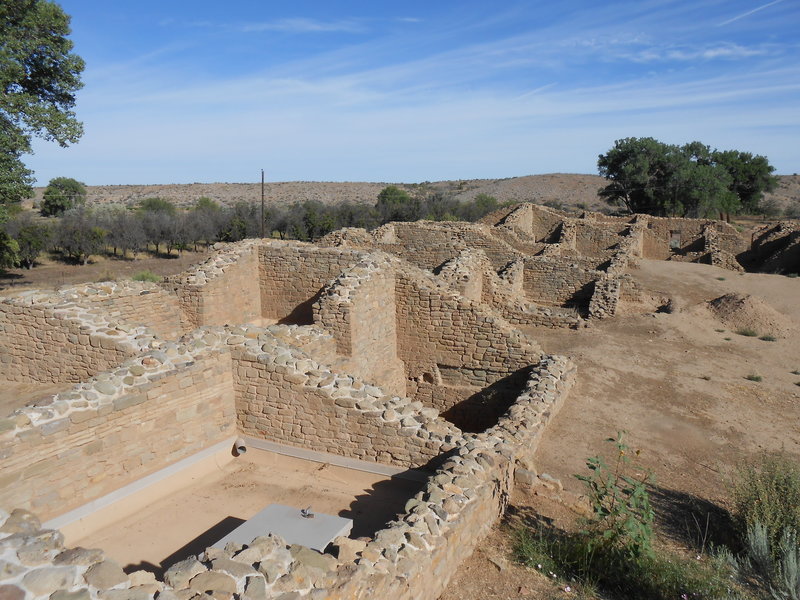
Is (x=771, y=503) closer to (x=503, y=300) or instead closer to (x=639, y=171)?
(x=503, y=300)

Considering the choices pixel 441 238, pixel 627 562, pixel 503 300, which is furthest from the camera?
pixel 441 238

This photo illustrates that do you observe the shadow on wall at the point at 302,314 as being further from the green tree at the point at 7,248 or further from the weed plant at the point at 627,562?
the green tree at the point at 7,248

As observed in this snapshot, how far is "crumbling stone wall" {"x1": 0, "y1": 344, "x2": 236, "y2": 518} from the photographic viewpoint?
4996mm

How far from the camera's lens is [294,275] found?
415 inches

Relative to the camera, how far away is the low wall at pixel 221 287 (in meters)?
9.76

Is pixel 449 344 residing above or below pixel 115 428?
below

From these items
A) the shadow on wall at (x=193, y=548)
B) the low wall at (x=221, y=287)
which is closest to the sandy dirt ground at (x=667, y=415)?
the shadow on wall at (x=193, y=548)

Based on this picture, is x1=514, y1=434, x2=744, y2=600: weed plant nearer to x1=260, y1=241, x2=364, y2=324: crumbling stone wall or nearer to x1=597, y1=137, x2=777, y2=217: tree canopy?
x1=260, y1=241, x2=364, y2=324: crumbling stone wall

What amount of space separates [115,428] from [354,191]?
258 feet

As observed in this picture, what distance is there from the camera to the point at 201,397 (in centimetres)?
660

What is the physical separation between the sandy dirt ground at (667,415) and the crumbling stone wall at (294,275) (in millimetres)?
4634

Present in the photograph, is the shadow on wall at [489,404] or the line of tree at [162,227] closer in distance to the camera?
the shadow on wall at [489,404]

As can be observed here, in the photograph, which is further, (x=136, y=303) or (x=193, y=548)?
(x=136, y=303)

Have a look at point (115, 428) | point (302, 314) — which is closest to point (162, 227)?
point (302, 314)
